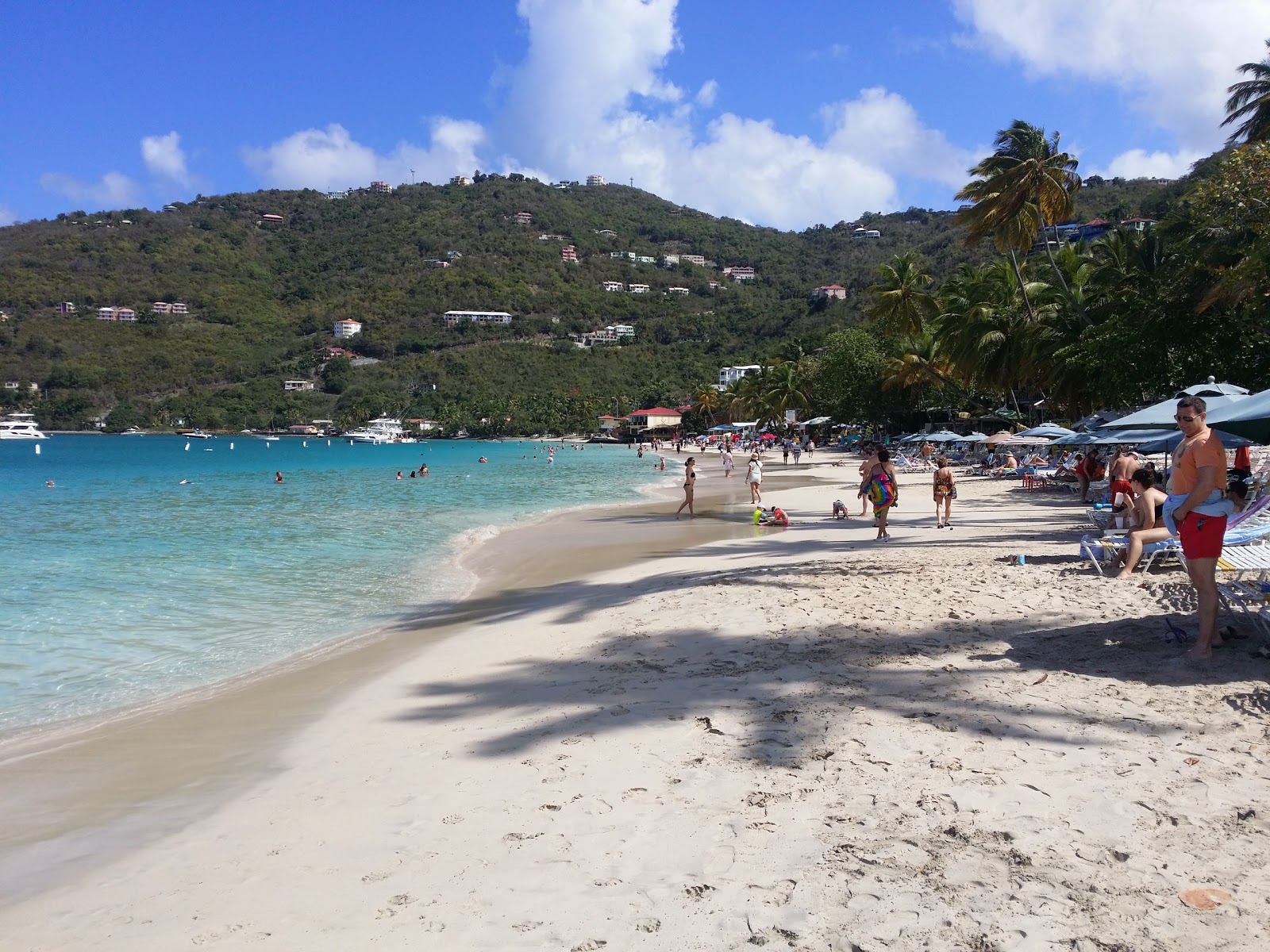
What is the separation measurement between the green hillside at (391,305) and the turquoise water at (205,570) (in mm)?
58772

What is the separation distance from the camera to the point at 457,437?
118m

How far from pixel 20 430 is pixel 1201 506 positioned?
384ft

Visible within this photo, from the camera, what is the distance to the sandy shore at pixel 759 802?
8.98 ft

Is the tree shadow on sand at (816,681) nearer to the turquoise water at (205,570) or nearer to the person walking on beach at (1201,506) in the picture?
the person walking on beach at (1201,506)

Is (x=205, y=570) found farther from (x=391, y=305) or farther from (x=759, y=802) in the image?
(x=391, y=305)

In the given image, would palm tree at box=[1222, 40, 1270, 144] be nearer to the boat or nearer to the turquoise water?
the turquoise water

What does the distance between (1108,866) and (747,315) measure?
13286cm

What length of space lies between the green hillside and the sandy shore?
245 feet

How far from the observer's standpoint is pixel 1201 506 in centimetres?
463

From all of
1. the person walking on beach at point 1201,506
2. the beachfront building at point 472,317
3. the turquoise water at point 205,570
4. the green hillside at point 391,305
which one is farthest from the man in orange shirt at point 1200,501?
the beachfront building at point 472,317

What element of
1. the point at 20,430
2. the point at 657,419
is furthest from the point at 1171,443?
the point at 20,430

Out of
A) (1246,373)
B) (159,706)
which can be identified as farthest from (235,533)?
(1246,373)

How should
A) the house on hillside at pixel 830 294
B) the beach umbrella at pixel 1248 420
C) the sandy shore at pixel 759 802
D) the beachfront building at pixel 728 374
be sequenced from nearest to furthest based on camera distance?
the sandy shore at pixel 759 802
the beach umbrella at pixel 1248 420
the beachfront building at pixel 728 374
the house on hillside at pixel 830 294

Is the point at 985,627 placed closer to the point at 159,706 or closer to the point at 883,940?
the point at 883,940
